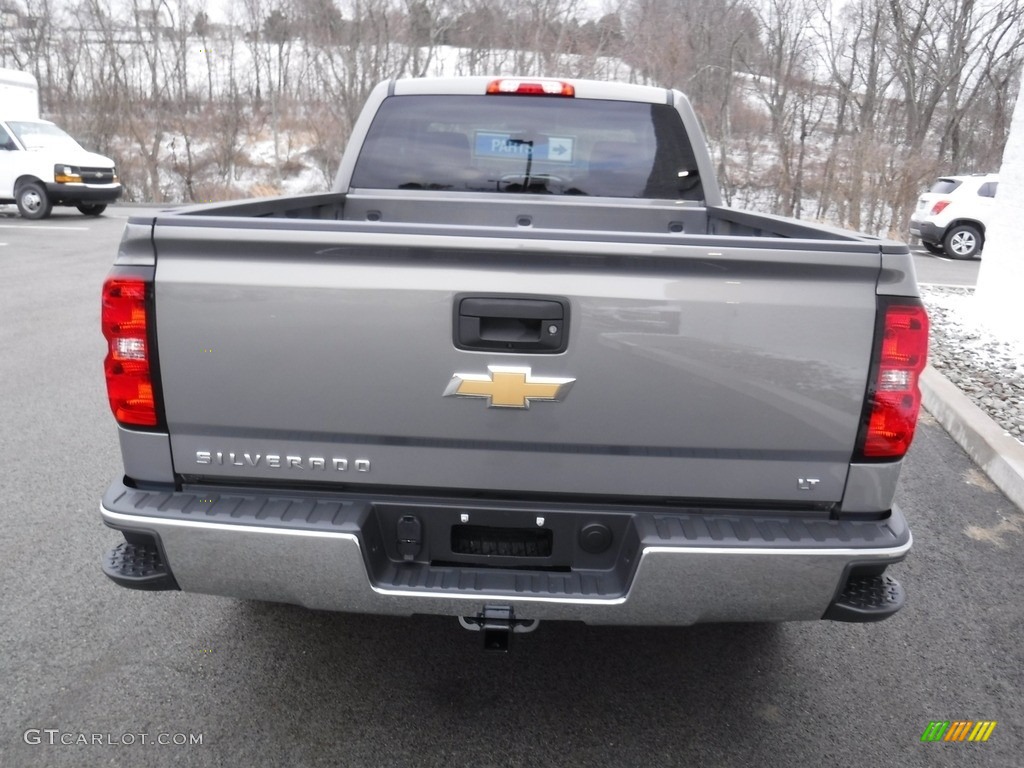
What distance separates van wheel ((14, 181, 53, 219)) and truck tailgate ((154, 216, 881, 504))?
18610 mm

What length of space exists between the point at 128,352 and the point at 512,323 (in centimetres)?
110

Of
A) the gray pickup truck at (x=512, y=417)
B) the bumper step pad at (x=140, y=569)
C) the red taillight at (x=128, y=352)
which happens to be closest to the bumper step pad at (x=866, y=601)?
the gray pickup truck at (x=512, y=417)

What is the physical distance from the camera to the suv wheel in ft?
55.6

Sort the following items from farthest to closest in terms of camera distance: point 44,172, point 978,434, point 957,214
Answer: point 44,172 < point 957,214 < point 978,434

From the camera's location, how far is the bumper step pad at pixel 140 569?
250 cm

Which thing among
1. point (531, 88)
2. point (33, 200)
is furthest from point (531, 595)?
point (33, 200)

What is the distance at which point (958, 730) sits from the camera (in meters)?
2.87

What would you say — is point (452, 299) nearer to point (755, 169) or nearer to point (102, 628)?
point (102, 628)

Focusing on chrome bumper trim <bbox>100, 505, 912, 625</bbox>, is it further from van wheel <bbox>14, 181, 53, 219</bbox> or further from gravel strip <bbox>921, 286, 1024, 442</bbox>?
van wheel <bbox>14, 181, 53, 219</bbox>

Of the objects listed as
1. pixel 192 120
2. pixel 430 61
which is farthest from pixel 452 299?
pixel 430 61

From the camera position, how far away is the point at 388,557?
2.50 meters

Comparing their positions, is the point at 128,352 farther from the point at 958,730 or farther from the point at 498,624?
the point at 958,730

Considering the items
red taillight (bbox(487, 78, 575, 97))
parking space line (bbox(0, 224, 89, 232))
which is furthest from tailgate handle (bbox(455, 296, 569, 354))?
parking space line (bbox(0, 224, 89, 232))

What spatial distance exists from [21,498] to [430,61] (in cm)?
3360
